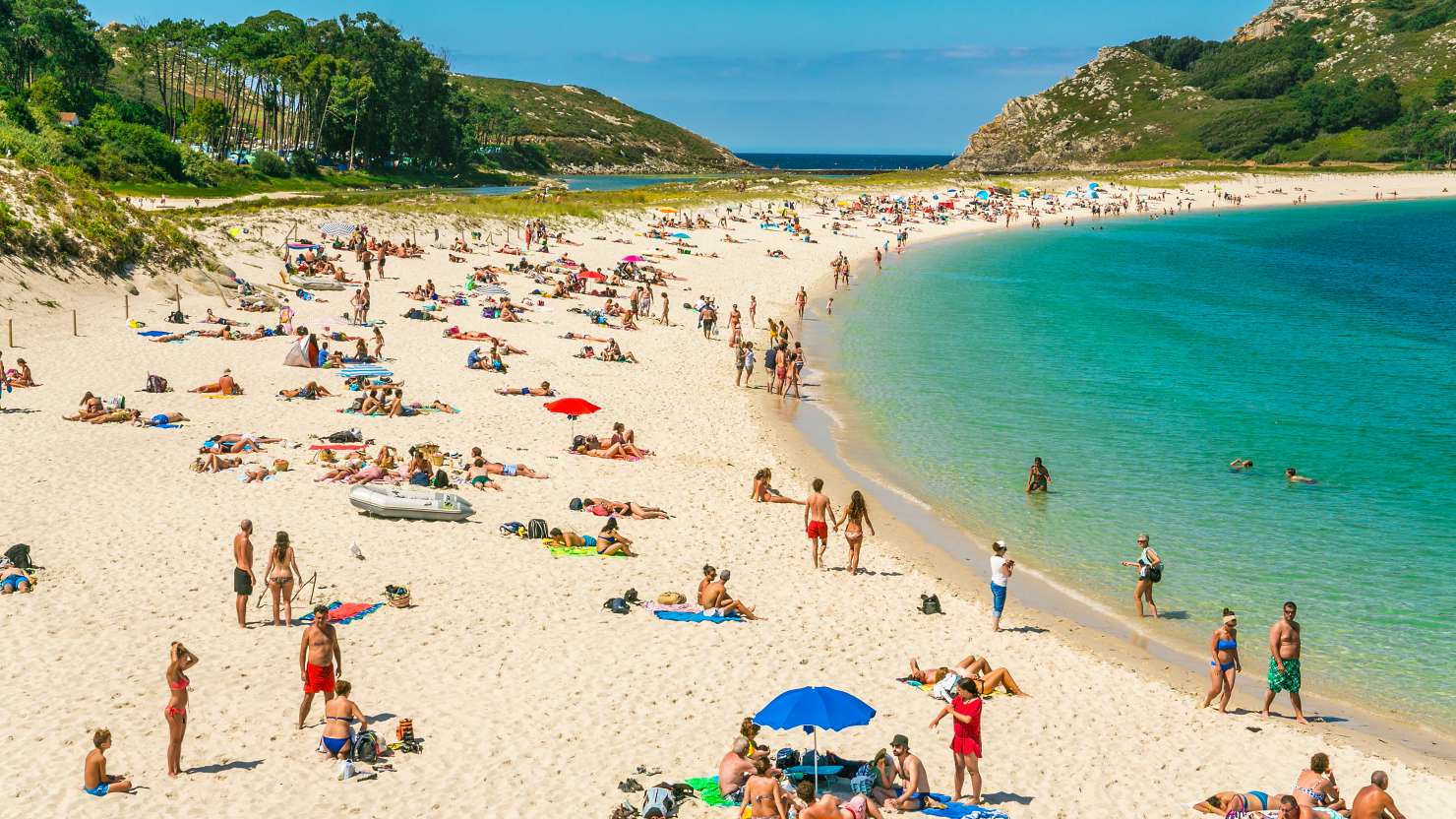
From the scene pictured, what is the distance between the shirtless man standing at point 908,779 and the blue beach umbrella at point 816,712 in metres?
0.49

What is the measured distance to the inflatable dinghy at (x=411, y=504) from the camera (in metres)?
17.4

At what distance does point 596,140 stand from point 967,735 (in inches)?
6775

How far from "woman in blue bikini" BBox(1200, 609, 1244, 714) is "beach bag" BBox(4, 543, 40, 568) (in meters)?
14.8

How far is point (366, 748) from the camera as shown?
34.6 feet

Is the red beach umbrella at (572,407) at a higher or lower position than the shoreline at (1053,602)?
higher

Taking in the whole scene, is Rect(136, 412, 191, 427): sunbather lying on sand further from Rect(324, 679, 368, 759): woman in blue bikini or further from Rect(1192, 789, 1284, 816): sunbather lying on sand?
Rect(1192, 789, 1284, 816): sunbather lying on sand

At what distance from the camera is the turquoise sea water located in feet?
54.3

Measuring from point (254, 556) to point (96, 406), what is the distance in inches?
356

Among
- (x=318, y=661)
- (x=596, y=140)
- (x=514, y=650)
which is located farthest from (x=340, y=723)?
(x=596, y=140)

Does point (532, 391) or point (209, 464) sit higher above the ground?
point (532, 391)

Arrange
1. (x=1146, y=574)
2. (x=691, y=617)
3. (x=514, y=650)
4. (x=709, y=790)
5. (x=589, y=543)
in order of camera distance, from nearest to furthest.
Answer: (x=709, y=790) < (x=514, y=650) < (x=691, y=617) < (x=1146, y=574) < (x=589, y=543)

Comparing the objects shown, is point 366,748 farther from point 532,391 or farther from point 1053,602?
point 532,391

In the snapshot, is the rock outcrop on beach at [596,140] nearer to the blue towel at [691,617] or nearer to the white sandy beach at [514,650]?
the white sandy beach at [514,650]

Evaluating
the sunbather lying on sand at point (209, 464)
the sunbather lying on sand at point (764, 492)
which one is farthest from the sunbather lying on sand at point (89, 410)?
the sunbather lying on sand at point (764, 492)
